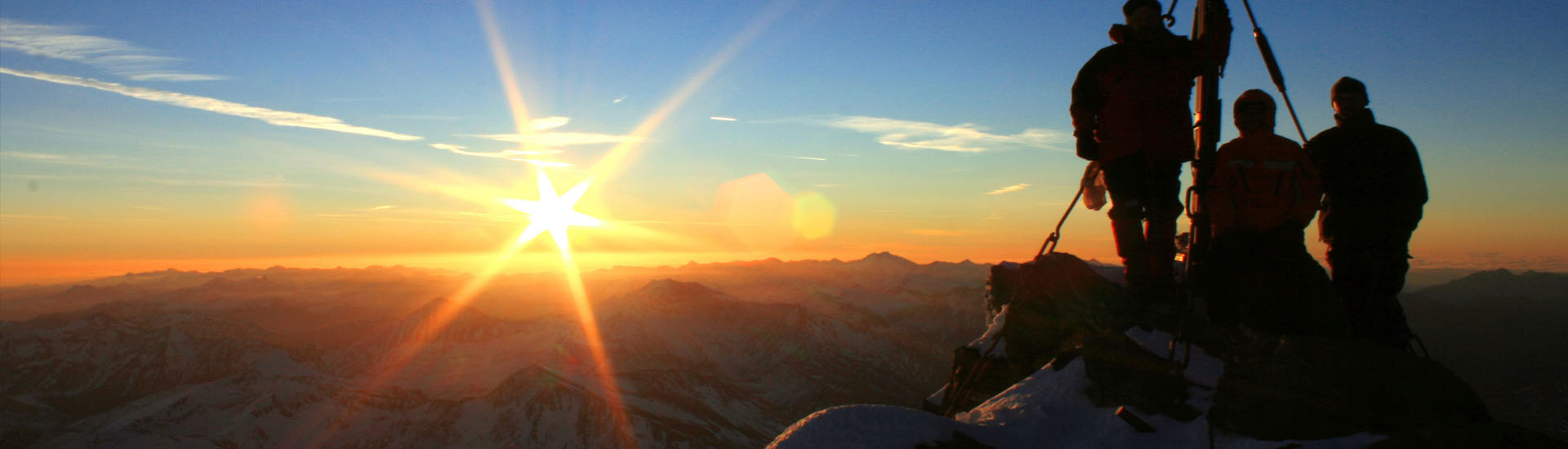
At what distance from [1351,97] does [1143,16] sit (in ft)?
9.51

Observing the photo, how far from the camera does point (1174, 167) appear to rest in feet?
28.8

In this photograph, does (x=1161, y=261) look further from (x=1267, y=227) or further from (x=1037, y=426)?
(x=1037, y=426)

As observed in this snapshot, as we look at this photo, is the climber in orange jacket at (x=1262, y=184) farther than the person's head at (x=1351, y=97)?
No

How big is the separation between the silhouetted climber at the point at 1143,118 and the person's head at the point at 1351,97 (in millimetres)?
1902

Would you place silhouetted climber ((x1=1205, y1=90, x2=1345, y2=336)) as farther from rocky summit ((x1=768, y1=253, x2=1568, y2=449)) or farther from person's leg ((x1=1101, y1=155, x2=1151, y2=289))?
person's leg ((x1=1101, y1=155, x2=1151, y2=289))

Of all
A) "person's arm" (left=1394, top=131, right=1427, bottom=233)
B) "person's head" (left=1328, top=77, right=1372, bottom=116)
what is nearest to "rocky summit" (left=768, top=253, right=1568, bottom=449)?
"person's arm" (left=1394, top=131, right=1427, bottom=233)

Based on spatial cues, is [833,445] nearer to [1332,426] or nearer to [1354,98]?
[1332,426]

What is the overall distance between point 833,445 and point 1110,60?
18.7 feet

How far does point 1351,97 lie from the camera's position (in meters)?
9.23

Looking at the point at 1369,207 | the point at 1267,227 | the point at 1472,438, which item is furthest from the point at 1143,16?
the point at 1472,438

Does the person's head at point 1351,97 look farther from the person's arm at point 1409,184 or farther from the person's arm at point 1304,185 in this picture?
the person's arm at point 1304,185

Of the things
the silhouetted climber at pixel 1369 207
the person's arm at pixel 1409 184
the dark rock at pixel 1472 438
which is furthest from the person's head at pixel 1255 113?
the dark rock at pixel 1472 438

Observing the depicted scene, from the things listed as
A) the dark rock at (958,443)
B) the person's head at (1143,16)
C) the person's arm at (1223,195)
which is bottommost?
the dark rock at (958,443)

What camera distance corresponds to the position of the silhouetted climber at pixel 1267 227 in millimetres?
7844
